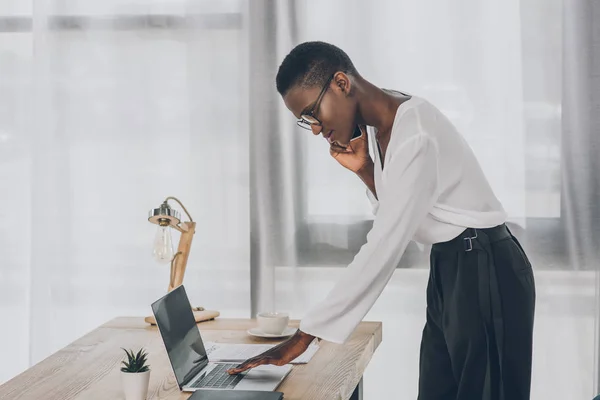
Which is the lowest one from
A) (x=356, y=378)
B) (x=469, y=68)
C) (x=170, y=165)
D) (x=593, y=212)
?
(x=356, y=378)

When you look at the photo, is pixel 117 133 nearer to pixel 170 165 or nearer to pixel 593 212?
pixel 170 165

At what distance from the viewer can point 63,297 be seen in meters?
2.83

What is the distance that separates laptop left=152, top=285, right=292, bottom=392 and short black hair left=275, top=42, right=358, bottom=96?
514 millimetres

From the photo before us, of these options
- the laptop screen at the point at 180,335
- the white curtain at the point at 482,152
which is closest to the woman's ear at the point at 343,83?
the laptop screen at the point at 180,335

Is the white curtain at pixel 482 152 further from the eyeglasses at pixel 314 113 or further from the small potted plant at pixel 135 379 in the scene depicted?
the small potted plant at pixel 135 379

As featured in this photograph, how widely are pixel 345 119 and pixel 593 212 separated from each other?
1.33 metres

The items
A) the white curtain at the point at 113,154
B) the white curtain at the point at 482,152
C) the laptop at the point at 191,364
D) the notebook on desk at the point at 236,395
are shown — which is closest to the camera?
the notebook on desk at the point at 236,395

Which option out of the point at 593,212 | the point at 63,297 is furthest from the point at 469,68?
the point at 63,297

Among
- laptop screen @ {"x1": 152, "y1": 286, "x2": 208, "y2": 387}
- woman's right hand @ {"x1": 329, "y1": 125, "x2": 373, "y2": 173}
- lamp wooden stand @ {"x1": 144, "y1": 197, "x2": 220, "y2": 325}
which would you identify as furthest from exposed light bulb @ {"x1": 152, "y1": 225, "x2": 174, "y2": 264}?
woman's right hand @ {"x1": 329, "y1": 125, "x2": 373, "y2": 173}

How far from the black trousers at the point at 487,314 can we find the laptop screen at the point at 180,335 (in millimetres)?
526

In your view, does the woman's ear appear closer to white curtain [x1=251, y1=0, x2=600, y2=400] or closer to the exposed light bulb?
the exposed light bulb

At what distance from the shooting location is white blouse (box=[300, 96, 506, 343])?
145 centimetres

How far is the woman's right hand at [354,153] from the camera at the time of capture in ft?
6.20

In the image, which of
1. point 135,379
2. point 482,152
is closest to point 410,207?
point 135,379
